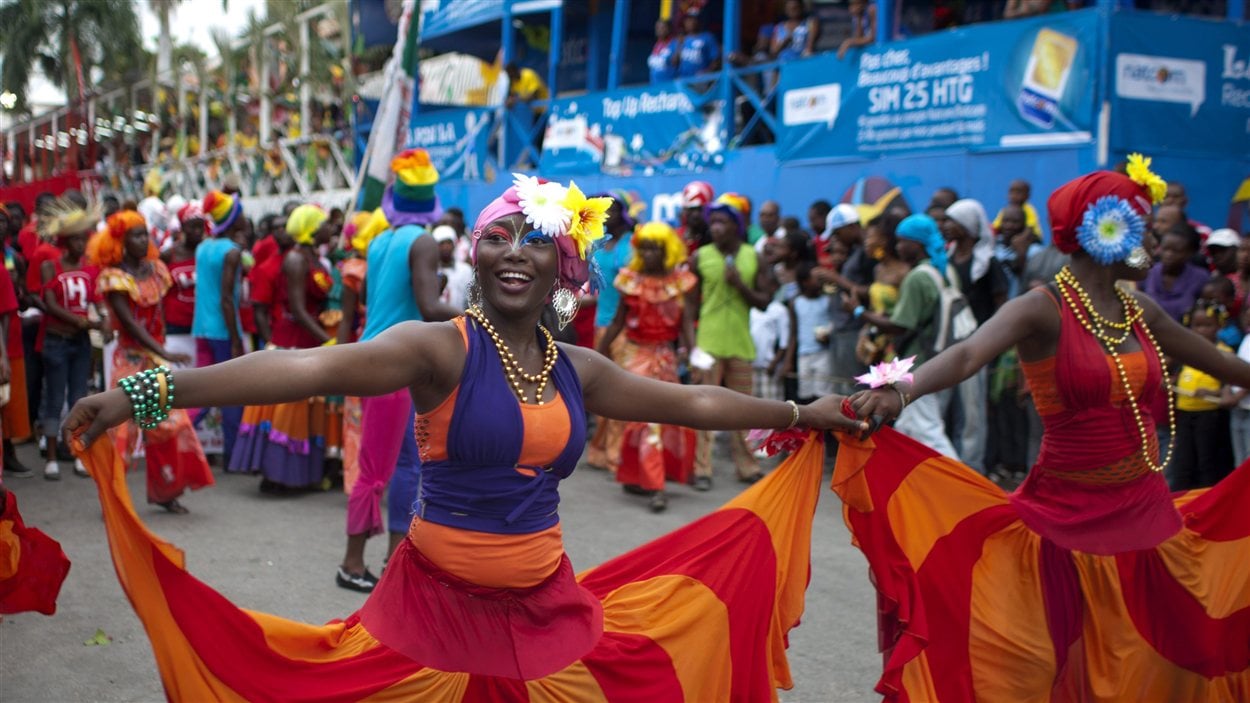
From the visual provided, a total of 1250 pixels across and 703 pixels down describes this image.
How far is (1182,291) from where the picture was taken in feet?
27.1

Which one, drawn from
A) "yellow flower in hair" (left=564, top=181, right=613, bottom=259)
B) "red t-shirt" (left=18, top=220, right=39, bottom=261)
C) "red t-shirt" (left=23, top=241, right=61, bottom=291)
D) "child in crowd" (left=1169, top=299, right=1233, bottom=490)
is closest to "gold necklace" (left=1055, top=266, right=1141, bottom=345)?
"yellow flower in hair" (left=564, top=181, right=613, bottom=259)

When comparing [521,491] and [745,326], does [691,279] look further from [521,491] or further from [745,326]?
[521,491]

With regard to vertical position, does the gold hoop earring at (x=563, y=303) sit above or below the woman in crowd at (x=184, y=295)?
above

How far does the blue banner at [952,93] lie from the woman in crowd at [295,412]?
229 inches

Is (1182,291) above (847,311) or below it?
above

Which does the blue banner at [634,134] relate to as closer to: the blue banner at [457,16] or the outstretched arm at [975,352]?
the blue banner at [457,16]

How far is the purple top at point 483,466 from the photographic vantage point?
121 inches

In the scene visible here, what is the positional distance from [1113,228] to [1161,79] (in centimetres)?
710

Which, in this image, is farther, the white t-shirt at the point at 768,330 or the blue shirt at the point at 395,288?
the white t-shirt at the point at 768,330

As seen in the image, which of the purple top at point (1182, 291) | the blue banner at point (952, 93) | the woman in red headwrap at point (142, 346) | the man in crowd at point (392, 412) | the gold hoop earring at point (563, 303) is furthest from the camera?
the blue banner at point (952, 93)

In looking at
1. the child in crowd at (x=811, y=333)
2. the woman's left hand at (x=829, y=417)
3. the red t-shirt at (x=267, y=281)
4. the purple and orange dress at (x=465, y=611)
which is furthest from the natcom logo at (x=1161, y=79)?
the purple and orange dress at (x=465, y=611)

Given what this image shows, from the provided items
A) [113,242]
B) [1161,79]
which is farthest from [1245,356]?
[113,242]

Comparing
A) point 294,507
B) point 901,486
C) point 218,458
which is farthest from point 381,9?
point 901,486

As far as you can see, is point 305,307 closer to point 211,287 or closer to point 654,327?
point 211,287
